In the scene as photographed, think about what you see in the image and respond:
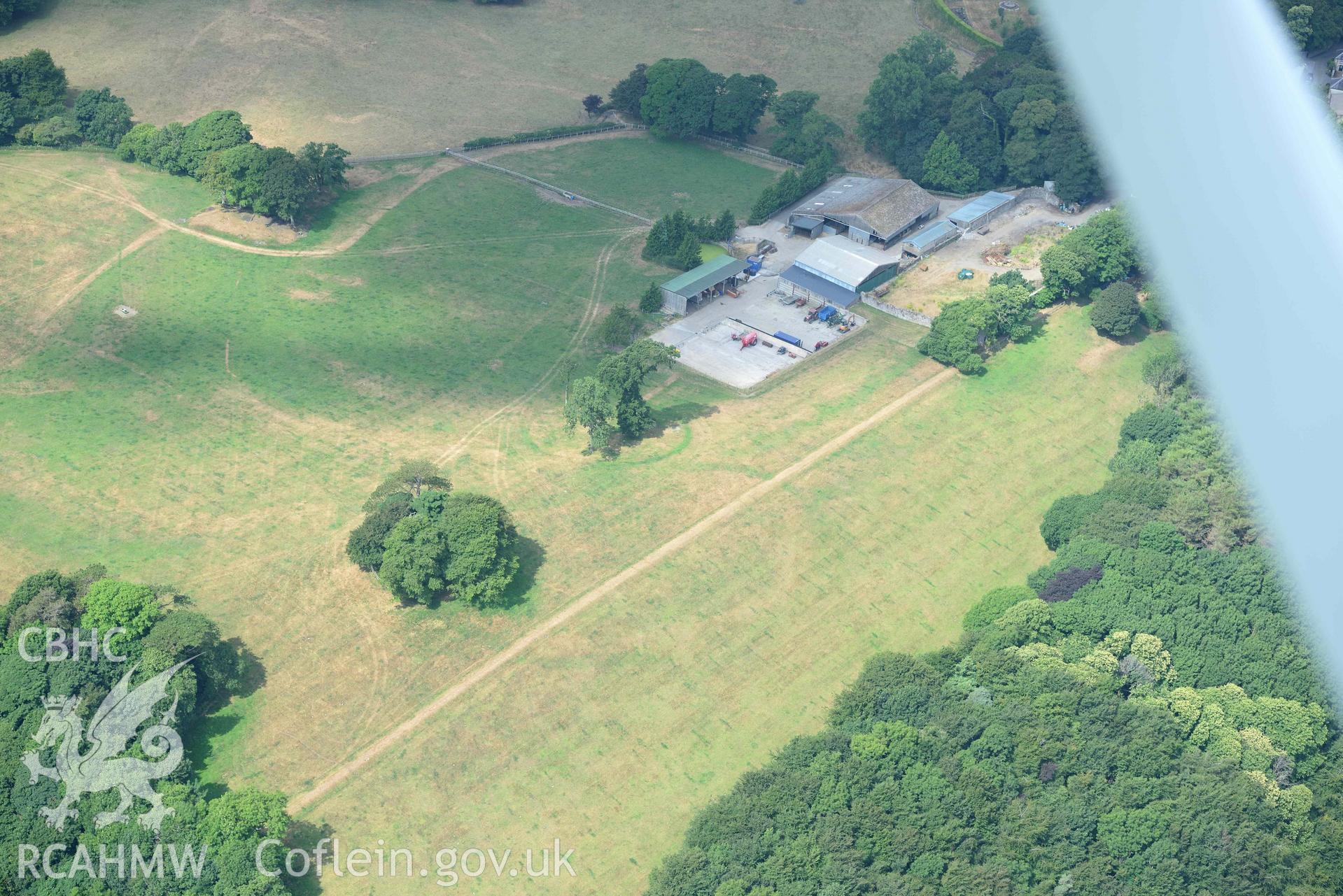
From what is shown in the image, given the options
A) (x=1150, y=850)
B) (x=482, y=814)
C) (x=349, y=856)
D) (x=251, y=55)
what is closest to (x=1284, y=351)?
(x=1150, y=850)

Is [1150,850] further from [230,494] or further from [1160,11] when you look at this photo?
[1160,11]

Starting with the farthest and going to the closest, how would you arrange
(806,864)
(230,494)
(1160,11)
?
(1160,11) → (230,494) → (806,864)

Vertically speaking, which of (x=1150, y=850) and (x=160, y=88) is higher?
(x=1150, y=850)

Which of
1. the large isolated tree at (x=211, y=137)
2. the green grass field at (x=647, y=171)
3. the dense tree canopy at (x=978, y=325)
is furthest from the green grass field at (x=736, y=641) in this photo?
the large isolated tree at (x=211, y=137)

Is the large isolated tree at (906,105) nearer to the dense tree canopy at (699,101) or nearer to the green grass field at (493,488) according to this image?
the dense tree canopy at (699,101)

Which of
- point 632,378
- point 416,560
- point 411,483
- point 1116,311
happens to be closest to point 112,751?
point 416,560

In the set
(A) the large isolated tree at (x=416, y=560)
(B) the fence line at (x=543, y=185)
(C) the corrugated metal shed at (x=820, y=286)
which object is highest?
(C) the corrugated metal shed at (x=820, y=286)

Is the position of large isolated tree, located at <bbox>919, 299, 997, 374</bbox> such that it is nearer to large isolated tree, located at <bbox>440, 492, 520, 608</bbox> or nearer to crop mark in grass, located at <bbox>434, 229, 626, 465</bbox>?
crop mark in grass, located at <bbox>434, 229, 626, 465</bbox>
